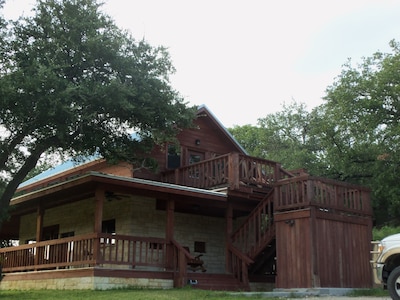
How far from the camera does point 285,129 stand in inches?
1763

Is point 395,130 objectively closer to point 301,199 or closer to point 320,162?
point 320,162

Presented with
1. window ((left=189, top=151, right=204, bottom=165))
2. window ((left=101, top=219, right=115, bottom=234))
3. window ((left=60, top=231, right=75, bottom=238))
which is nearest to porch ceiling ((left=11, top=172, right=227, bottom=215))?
window ((left=101, top=219, right=115, bottom=234))

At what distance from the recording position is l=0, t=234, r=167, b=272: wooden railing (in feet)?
50.8

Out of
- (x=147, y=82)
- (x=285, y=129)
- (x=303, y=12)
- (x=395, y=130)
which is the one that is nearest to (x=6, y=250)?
(x=147, y=82)

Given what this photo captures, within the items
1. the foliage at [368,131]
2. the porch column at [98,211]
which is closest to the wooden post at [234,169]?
the porch column at [98,211]

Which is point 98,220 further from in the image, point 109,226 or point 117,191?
point 109,226

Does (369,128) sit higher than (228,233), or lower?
higher

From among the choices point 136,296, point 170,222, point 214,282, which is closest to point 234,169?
point 170,222

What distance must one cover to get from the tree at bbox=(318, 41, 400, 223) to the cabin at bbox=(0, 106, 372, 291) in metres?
10.9

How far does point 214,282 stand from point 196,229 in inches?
153

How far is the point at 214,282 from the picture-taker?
16.9 meters

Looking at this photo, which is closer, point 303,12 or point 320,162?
point 303,12

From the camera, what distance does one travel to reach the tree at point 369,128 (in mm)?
28922

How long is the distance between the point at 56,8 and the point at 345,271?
11.3 m
